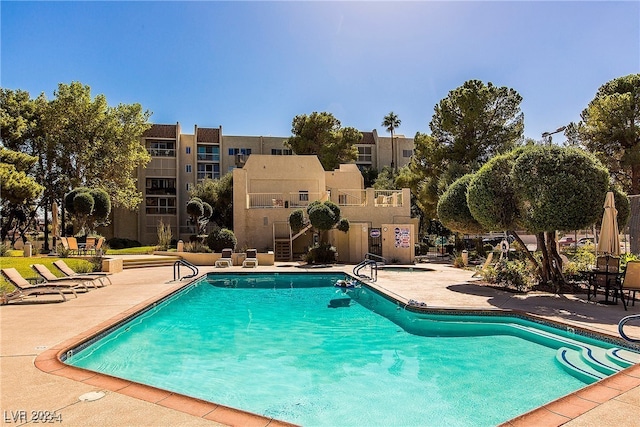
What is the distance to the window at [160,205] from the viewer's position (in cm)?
3894

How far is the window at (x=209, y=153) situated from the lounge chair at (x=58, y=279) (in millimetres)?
30642

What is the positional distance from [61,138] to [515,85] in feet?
106

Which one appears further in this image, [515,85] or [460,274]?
[515,85]

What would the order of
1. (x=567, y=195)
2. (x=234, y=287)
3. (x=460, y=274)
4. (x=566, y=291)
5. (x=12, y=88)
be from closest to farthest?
(x=567, y=195) < (x=566, y=291) < (x=234, y=287) < (x=460, y=274) < (x=12, y=88)

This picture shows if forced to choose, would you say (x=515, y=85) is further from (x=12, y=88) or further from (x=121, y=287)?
(x=12, y=88)

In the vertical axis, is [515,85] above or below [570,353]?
above

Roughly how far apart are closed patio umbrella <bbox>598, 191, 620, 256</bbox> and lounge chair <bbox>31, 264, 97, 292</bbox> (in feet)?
45.0

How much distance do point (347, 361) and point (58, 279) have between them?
8931 millimetres

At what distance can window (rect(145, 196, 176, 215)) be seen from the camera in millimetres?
38938

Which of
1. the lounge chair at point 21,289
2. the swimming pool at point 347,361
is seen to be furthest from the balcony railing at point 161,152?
the swimming pool at point 347,361

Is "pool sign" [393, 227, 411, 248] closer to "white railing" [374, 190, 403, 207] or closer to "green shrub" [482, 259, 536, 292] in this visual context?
"white railing" [374, 190, 403, 207]

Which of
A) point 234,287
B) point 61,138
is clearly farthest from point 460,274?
point 61,138

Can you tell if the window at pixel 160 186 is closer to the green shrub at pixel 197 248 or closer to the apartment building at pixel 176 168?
the apartment building at pixel 176 168

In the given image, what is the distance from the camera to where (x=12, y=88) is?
2827cm
